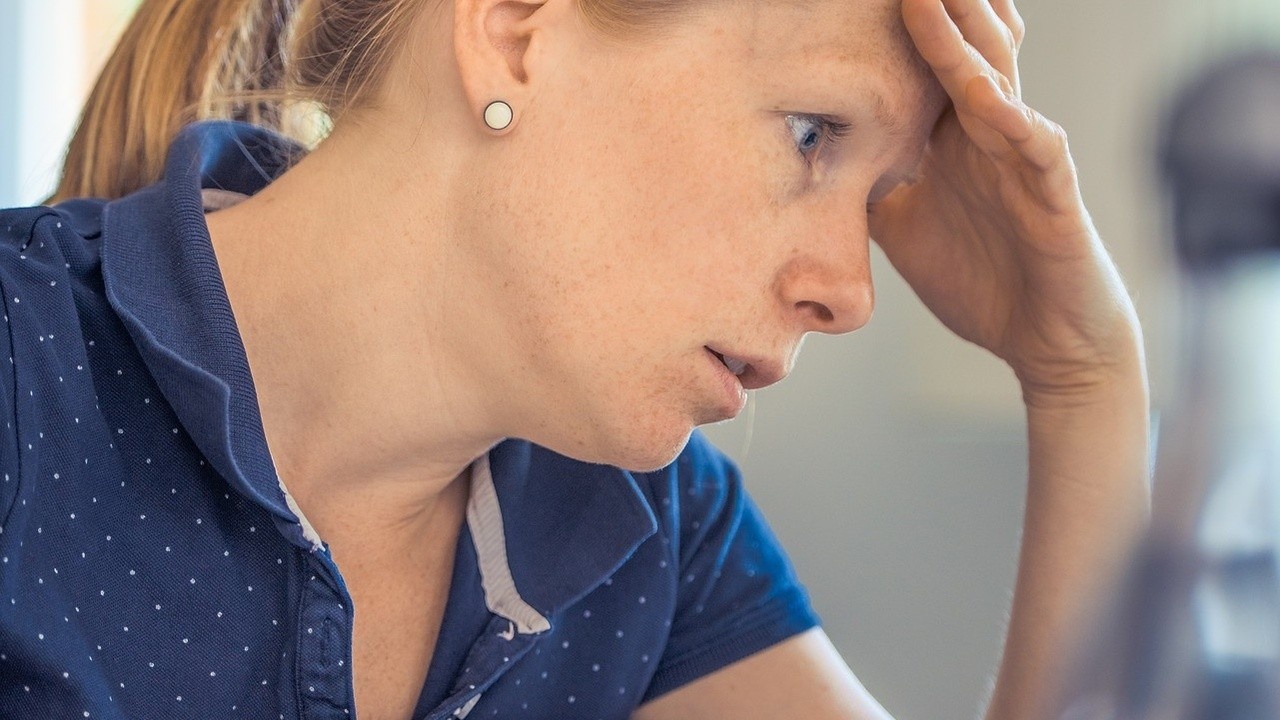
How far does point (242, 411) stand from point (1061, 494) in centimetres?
56

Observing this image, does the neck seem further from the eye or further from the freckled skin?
the eye

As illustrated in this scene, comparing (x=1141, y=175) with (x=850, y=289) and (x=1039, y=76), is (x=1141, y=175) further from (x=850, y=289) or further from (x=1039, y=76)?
(x=1039, y=76)

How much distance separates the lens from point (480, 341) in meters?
0.75

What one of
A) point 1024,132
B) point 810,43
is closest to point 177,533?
point 810,43

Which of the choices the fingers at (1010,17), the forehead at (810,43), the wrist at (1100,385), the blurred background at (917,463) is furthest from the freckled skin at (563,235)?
the blurred background at (917,463)

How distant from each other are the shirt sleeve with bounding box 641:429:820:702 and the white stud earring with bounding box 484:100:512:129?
34 cm

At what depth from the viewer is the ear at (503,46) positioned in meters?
0.72

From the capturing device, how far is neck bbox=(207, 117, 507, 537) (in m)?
0.75

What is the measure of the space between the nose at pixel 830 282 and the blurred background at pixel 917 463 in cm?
38

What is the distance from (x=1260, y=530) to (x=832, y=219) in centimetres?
52

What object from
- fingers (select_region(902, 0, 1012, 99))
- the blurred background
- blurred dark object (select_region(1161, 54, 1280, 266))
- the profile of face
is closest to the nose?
the profile of face

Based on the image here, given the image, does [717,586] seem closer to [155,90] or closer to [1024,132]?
[1024,132]

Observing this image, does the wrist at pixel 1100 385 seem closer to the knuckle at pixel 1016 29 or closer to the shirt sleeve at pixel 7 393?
the knuckle at pixel 1016 29

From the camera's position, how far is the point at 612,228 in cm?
71
